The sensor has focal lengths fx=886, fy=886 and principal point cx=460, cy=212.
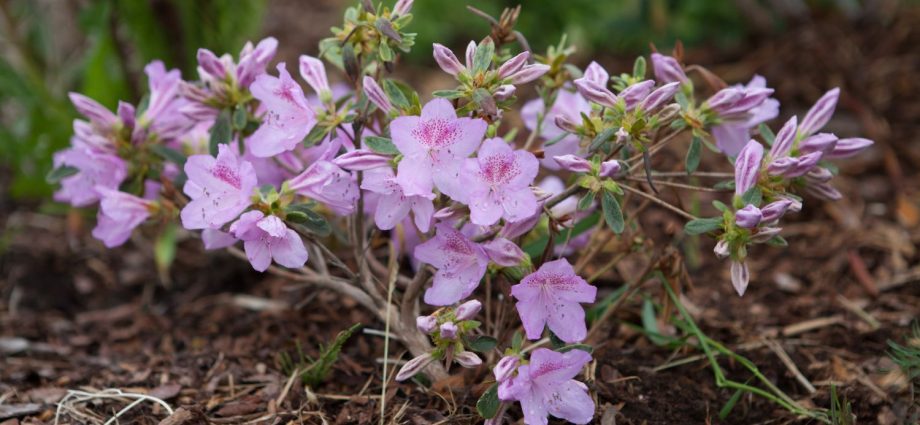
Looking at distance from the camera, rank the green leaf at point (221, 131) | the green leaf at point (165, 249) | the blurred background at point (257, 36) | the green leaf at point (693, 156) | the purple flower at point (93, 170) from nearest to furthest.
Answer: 1. the green leaf at point (693, 156)
2. the green leaf at point (221, 131)
3. the purple flower at point (93, 170)
4. the green leaf at point (165, 249)
5. the blurred background at point (257, 36)

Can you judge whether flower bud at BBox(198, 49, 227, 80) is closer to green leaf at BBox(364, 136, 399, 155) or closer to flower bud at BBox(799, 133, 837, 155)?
Answer: green leaf at BBox(364, 136, 399, 155)

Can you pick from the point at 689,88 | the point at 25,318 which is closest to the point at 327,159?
the point at 689,88

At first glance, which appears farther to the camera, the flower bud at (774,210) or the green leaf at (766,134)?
the green leaf at (766,134)

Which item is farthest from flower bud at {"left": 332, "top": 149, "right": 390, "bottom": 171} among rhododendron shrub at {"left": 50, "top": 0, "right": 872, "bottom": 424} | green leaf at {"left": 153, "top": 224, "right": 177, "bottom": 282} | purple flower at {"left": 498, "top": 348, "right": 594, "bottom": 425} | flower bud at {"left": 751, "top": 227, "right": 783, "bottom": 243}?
green leaf at {"left": 153, "top": 224, "right": 177, "bottom": 282}

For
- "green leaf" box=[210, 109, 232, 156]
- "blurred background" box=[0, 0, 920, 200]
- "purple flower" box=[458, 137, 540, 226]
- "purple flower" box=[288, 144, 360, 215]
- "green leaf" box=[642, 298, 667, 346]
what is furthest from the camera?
"blurred background" box=[0, 0, 920, 200]

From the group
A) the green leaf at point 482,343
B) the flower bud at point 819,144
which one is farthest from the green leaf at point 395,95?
the flower bud at point 819,144

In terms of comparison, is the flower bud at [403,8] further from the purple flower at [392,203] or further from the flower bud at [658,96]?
the flower bud at [658,96]
